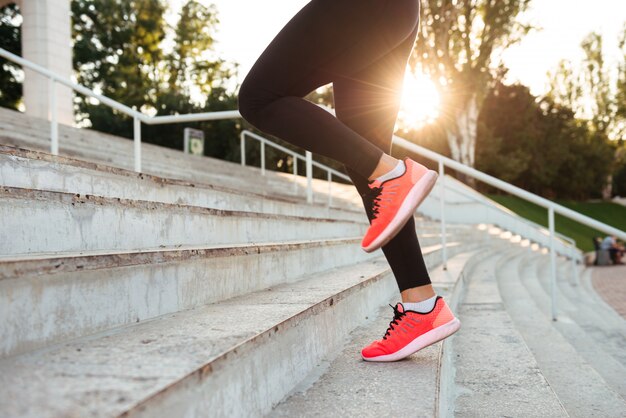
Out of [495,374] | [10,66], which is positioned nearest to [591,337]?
[495,374]

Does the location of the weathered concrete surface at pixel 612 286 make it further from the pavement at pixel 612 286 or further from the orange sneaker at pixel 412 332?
the orange sneaker at pixel 412 332

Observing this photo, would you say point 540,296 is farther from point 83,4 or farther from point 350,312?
point 83,4

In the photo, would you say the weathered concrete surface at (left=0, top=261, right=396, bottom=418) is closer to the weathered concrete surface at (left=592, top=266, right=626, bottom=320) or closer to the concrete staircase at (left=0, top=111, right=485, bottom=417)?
the concrete staircase at (left=0, top=111, right=485, bottom=417)

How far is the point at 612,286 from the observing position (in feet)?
30.5

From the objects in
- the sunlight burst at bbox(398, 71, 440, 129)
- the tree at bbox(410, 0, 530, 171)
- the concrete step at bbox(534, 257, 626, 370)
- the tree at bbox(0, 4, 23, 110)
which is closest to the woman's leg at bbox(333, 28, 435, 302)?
the concrete step at bbox(534, 257, 626, 370)

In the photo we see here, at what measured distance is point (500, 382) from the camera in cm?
181

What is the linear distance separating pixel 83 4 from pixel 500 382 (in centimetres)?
2576

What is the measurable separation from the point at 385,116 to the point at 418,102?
53.8 ft

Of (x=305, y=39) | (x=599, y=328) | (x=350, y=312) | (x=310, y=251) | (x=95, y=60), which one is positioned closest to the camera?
(x=305, y=39)

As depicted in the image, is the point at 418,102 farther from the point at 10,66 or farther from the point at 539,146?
the point at 539,146

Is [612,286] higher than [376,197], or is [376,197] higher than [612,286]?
[376,197]

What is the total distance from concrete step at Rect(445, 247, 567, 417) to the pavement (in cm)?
441

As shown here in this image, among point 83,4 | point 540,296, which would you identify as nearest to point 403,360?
point 540,296

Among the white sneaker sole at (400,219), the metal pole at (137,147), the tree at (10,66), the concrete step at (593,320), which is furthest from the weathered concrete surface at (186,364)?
the tree at (10,66)
